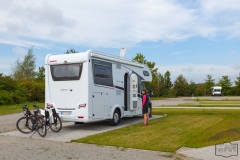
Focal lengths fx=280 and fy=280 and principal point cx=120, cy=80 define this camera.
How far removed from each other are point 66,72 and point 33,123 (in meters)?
2.36

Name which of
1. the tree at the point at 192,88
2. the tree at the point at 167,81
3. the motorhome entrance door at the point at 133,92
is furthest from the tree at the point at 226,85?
the motorhome entrance door at the point at 133,92

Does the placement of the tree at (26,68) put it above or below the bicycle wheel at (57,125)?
above

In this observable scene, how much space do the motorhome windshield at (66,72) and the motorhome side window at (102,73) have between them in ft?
2.17

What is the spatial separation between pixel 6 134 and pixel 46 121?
1588mm

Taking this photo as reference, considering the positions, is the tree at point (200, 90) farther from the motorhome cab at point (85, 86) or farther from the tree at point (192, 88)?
the motorhome cab at point (85, 86)

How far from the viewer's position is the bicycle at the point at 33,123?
9.93 metres

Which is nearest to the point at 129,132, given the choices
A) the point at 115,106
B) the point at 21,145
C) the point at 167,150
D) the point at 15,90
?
the point at 115,106

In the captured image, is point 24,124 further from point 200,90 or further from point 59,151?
point 200,90

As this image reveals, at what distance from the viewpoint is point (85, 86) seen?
35.0 feet

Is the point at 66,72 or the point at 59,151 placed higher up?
the point at 66,72

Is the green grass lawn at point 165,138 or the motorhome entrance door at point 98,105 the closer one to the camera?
the green grass lawn at point 165,138

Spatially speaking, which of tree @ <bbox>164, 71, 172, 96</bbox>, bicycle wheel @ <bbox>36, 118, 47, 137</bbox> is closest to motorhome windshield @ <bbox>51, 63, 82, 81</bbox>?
bicycle wheel @ <bbox>36, 118, 47, 137</bbox>

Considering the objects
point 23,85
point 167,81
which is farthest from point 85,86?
point 167,81

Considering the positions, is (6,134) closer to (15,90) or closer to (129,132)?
(129,132)
